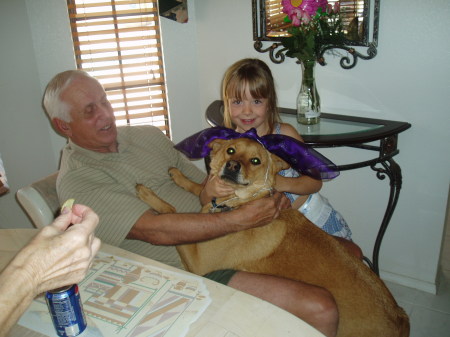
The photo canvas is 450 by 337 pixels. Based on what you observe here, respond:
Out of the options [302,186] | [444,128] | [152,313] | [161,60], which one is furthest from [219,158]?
[161,60]

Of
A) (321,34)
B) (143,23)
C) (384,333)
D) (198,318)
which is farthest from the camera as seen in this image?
(143,23)

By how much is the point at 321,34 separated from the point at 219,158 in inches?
40.2

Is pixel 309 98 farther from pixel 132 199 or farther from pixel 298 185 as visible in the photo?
pixel 132 199

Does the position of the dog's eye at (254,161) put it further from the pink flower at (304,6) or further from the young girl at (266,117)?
the pink flower at (304,6)

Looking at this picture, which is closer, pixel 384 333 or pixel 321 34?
pixel 384 333

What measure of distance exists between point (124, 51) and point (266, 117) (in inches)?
56.4


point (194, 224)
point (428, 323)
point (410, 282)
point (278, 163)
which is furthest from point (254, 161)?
point (410, 282)

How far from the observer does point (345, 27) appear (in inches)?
86.2

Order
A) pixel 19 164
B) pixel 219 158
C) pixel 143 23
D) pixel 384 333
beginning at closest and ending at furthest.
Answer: pixel 384 333
pixel 219 158
pixel 19 164
pixel 143 23

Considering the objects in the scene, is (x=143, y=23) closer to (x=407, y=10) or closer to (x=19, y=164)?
(x=19, y=164)

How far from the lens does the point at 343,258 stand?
4.82ft

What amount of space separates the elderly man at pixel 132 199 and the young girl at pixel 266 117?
1.11 feet

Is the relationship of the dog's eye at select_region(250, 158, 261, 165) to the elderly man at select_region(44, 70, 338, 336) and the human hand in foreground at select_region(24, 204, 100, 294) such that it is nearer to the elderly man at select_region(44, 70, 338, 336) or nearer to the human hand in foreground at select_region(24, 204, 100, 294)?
the elderly man at select_region(44, 70, 338, 336)

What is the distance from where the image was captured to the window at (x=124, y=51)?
2.76 meters
